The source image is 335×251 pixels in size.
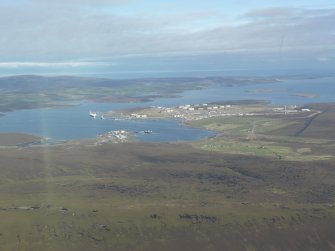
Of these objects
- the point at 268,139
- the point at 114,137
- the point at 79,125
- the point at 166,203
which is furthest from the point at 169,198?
the point at 79,125

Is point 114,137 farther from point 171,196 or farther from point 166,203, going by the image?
point 166,203

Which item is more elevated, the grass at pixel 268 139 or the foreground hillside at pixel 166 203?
the foreground hillside at pixel 166 203

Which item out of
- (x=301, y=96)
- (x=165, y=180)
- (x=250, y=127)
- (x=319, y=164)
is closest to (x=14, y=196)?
(x=165, y=180)

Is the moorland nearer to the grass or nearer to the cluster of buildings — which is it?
the grass

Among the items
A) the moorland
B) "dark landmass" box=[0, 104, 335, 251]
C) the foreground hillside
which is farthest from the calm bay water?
the foreground hillside

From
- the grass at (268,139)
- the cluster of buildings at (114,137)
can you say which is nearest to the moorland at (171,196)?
the grass at (268,139)

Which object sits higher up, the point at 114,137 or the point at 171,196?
the point at 171,196

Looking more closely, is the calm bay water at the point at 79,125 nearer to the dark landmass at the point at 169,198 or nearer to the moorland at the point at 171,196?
the moorland at the point at 171,196

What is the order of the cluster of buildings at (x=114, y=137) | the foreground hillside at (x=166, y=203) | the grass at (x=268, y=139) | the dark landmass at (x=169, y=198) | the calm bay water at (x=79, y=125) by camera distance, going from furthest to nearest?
the calm bay water at (x=79, y=125) < the cluster of buildings at (x=114, y=137) < the grass at (x=268, y=139) < the dark landmass at (x=169, y=198) < the foreground hillside at (x=166, y=203)
